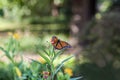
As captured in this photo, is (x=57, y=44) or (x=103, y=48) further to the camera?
(x=103, y=48)

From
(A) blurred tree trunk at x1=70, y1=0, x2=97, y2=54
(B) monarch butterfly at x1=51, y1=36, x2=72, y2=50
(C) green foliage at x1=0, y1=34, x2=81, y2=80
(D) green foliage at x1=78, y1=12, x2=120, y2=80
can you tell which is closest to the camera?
(B) monarch butterfly at x1=51, y1=36, x2=72, y2=50

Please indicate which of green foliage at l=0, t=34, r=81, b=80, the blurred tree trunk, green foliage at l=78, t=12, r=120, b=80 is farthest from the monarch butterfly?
the blurred tree trunk

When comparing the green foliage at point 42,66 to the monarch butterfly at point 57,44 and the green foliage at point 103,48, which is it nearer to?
the monarch butterfly at point 57,44

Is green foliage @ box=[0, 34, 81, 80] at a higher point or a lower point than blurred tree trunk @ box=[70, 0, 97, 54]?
lower

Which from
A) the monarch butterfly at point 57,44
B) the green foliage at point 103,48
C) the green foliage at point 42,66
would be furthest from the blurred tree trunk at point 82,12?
the monarch butterfly at point 57,44

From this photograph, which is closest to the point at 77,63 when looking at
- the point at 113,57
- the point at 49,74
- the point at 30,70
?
the point at 113,57

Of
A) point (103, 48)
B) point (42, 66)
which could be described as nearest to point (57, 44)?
point (42, 66)

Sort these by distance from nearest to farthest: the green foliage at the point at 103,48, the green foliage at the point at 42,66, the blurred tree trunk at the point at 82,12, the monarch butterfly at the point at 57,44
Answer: the monarch butterfly at the point at 57,44 → the green foliage at the point at 42,66 → the green foliage at the point at 103,48 → the blurred tree trunk at the point at 82,12

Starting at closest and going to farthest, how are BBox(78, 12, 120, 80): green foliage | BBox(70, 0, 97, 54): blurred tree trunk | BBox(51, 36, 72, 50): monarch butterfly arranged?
BBox(51, 36, 72, 50): monarch butterfly, BBox(78, 12, 120, 80): green foliage, BBox(70, 0, 97, 54): blurred tree trunk

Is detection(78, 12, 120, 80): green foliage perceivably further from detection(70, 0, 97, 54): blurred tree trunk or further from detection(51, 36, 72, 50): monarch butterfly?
detection(70, 0, 97, 54): blurred tree trunk

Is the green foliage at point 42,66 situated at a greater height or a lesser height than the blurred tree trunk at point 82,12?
lesser

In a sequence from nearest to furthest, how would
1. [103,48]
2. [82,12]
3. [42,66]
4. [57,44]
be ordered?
[57,44] < [42,66] < [103,48] < [82,12]

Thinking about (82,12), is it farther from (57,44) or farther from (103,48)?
(57,44)
